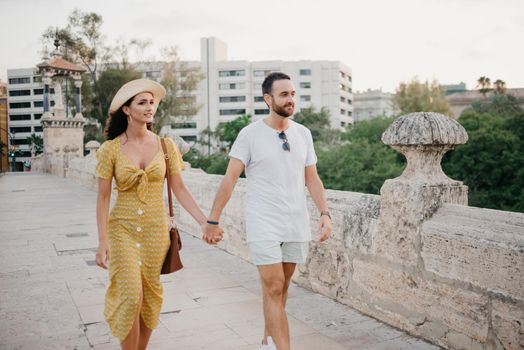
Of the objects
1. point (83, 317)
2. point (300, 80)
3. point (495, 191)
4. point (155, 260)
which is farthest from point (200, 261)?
point (300, 80)

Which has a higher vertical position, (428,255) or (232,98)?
→ (232,98)

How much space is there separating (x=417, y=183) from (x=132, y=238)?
6.75 feet

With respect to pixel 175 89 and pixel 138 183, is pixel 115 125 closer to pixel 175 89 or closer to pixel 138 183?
pixel 138 183

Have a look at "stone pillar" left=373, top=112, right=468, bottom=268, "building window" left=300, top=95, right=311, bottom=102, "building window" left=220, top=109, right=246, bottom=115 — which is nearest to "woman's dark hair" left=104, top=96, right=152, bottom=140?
"stone pillar" left=373, top=112, right=468, bottom=268

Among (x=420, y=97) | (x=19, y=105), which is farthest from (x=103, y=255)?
(x=19, y=105)

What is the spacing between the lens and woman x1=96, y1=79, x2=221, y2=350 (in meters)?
2.86

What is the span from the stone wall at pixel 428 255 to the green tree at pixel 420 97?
176 ft

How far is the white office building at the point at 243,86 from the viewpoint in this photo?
9388cm

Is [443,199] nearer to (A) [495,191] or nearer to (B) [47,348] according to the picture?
(B) [47,348]

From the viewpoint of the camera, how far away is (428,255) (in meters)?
3.56

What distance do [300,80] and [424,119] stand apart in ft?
308

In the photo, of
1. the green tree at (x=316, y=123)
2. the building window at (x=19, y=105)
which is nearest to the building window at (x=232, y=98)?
the green tree at (x=316, y=123)

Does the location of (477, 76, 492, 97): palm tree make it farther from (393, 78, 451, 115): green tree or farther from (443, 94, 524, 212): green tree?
(443, 94, 524, 212): green tree

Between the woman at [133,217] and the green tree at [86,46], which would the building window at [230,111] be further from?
the woman at [133,217]
